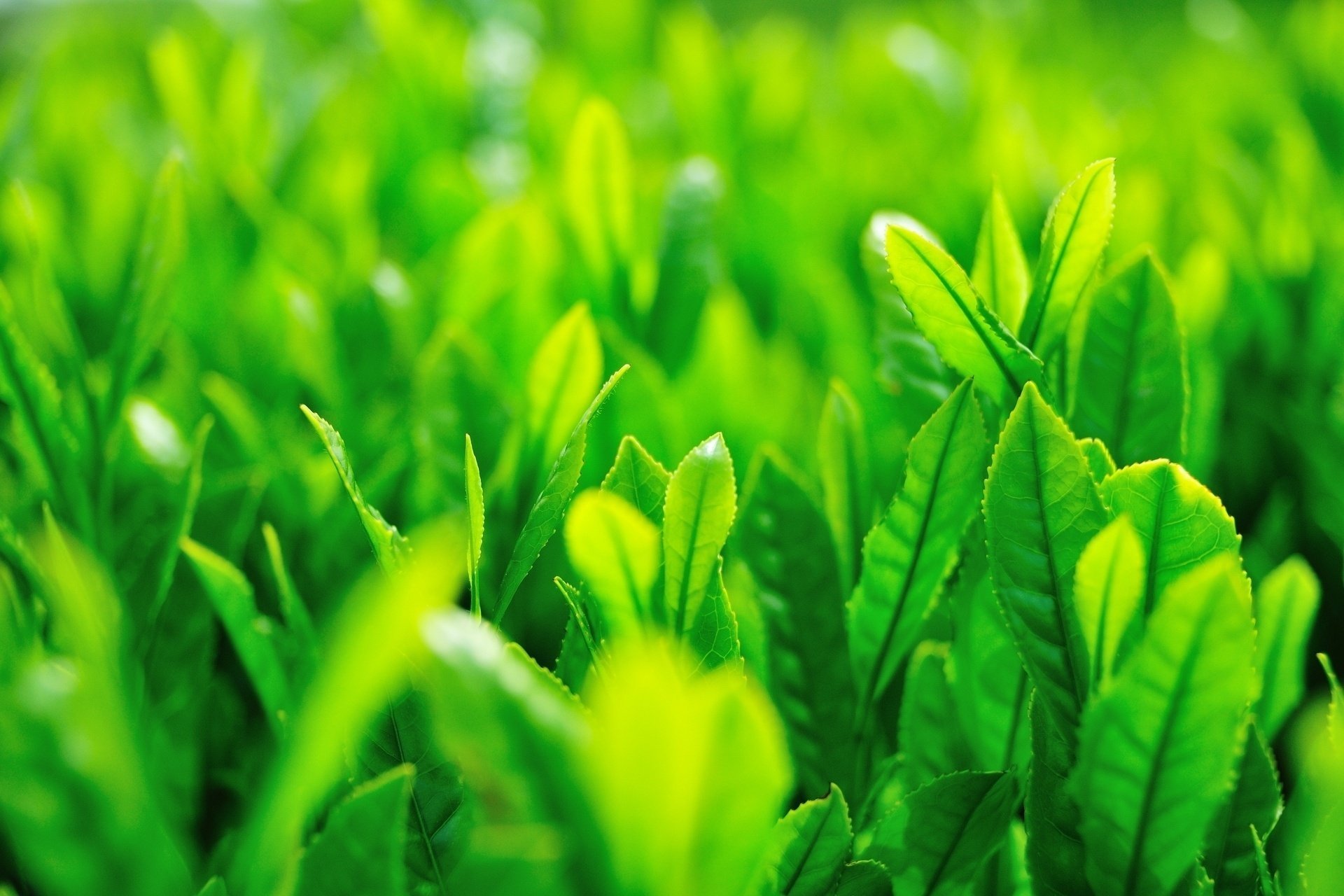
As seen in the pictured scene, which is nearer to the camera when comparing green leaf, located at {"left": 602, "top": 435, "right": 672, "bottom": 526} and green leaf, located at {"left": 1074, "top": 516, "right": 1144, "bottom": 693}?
green leaf, located at {"left": 1074, "top": 516, "right": 1144, "bottom": 693}

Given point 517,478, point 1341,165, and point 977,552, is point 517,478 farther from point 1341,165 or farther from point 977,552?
point 1341,165

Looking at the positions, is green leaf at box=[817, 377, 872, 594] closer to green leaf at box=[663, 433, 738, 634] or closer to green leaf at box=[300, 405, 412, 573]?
green leaf at box=[663, 433, 738, 634]

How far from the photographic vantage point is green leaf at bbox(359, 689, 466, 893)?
2.54 ft

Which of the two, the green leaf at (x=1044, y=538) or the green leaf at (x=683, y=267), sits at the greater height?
the green leaf at (x=683, y=267)

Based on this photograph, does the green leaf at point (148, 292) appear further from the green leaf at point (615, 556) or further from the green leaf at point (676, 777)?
the green leaf at point (676, 777)

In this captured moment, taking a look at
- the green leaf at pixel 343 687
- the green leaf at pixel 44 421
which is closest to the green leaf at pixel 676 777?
the green leaf at pixel 343 687

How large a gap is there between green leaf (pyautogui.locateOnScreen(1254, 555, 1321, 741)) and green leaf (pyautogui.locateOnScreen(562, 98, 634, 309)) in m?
0.82

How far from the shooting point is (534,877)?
0.55 metres

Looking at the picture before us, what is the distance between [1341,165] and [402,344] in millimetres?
1740

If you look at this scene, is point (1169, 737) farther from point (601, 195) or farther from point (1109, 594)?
point (601, 195)

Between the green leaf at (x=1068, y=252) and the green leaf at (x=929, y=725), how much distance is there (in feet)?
0.93

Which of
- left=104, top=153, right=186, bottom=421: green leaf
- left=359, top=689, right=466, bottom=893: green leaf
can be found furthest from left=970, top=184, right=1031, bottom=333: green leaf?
left=104, top=153, right=186, bottom=421: green leaf

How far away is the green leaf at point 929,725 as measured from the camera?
0.92 meters

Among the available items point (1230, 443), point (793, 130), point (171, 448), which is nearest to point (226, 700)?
point (171, 448)
